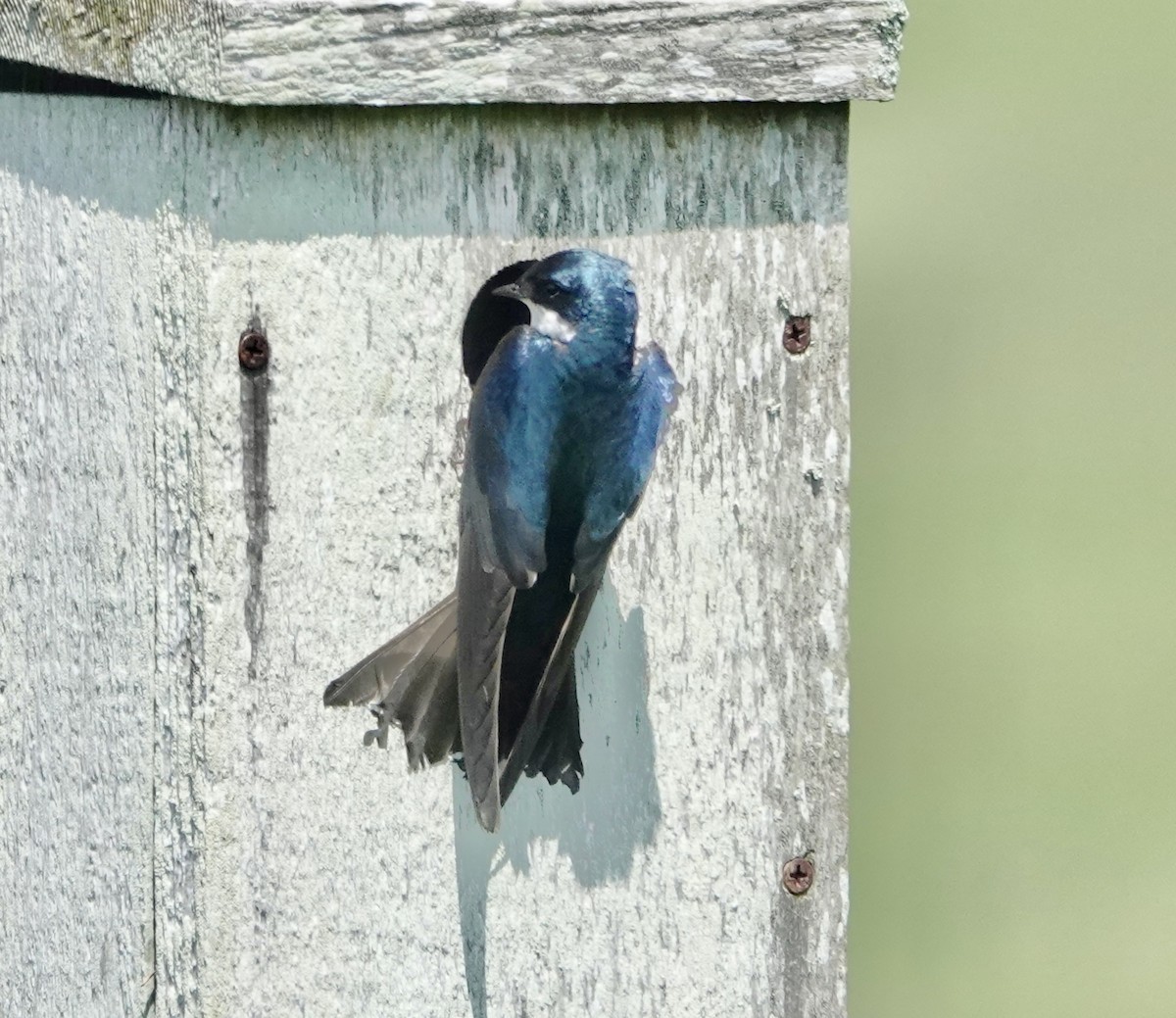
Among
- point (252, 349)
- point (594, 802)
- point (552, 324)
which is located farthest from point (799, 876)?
point (252, 349)

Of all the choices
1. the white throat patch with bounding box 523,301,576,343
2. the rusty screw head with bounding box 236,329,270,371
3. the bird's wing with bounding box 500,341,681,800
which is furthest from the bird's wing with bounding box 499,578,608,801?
the rusty screw head with bounding box 236,329,270,371

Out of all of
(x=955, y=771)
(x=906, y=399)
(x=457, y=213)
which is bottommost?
(x=955, y=771)

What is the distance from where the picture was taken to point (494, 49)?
1638 mm

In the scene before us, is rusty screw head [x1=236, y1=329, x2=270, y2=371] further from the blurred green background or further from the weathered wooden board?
the blurred green background

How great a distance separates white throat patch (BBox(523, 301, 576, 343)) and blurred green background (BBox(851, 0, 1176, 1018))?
7.93 ft

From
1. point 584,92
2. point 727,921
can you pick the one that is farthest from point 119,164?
point 727,921

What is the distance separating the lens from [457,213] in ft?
5.56

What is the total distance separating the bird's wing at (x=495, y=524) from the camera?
5.30ft

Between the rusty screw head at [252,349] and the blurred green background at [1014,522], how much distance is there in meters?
2.47

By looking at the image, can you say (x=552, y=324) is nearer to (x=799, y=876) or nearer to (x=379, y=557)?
(x=379, y=557)

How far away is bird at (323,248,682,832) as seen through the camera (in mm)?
1625

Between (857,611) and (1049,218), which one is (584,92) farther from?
(1049,218)

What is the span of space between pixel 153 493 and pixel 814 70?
0.60 m

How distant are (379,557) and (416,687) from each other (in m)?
0.11
